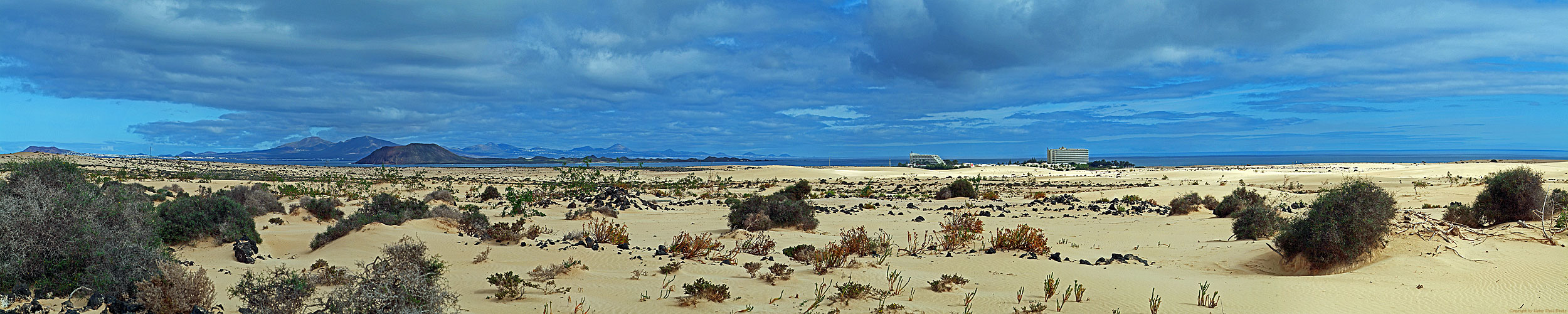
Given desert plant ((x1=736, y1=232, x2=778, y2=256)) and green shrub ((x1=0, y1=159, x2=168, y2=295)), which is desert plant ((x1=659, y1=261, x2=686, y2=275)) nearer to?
desert plant ((x1=736, y1=232, x2=778, y2=256))

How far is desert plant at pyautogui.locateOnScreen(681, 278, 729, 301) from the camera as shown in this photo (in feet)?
26.1

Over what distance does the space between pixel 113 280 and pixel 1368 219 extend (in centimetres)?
1432

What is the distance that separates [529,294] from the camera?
830 cm

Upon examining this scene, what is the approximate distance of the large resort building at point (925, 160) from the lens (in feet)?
306

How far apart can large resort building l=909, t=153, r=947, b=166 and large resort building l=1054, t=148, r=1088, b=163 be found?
13.8 metres

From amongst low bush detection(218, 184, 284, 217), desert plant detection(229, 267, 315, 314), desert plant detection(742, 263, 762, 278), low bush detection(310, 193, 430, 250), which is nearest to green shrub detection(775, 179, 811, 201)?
low bush detection(310, 193, 430, 250)

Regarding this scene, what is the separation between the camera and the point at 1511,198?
43.0ft

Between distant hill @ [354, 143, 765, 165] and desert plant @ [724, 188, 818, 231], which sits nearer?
desert plant @ [724, 188, 818, 231]

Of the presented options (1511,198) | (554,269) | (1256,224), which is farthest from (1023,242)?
(1511,198)

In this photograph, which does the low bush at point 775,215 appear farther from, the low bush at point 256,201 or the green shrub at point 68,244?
the low bush at point 256,201

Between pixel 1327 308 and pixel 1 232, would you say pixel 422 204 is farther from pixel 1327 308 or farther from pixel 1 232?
pixel 1327 308

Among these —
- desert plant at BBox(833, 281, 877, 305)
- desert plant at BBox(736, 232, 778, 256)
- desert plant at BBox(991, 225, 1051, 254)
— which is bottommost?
desert plant at BBox(833, 281, 877, 305)

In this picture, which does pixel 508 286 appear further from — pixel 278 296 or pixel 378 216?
pixel 378 216

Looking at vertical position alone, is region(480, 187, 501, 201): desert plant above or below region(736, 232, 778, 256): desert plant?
above
